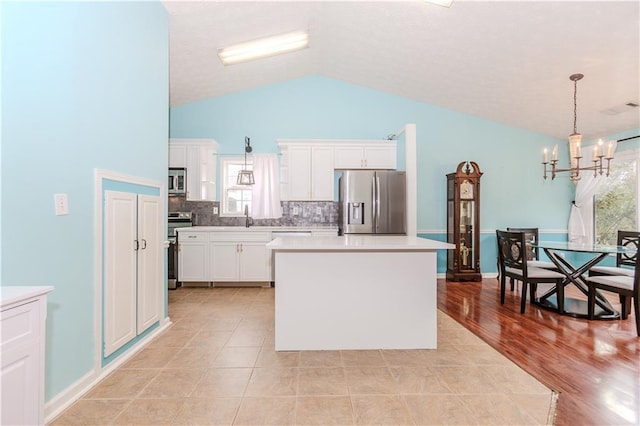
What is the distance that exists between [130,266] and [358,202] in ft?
9.65

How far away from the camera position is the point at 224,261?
4488 mm

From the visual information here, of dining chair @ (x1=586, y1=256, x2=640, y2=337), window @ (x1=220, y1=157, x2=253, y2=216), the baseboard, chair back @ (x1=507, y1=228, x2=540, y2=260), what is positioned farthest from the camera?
window @ (x1=220, y1=157, x2=253, y2=216)

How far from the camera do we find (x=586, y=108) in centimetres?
408

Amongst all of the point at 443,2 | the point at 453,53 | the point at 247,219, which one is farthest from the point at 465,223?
the point at 247,219

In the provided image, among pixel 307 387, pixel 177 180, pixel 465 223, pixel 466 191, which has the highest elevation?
pixel 177 180

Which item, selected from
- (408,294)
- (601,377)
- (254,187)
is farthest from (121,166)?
(601,377)

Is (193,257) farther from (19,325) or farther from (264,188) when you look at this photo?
(19,325)

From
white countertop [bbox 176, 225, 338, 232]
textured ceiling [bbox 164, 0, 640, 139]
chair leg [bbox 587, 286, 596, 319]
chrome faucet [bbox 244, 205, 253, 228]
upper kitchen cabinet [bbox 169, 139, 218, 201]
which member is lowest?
chair leg [bbox 587, 286, 596, 319]

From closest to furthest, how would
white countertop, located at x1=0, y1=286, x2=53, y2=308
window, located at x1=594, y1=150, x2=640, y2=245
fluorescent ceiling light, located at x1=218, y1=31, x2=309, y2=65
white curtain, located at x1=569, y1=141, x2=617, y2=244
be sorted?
white countertop, located at x1=0, y1=286, x2=53, y2=308 → fluorescent ceiling light, located at x1=218, y1=31, x2=309, y2=65 → window, located at x1=594, y1=150, x2=640, y2=245 → white curtain, located at x1=569, y1=141, x2=617, y2=244

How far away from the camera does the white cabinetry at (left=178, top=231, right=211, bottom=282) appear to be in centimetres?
447

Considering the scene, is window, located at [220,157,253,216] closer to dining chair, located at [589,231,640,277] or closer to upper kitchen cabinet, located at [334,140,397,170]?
upper kitchen cabinet, located at [334,140,397,170]

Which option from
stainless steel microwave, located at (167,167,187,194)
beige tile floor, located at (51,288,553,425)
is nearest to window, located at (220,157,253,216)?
stainless steel microwave, located at (167,167,187,194)

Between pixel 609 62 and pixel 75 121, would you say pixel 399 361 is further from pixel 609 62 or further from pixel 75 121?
pixel 609 62

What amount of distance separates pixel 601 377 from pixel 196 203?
5.07m
